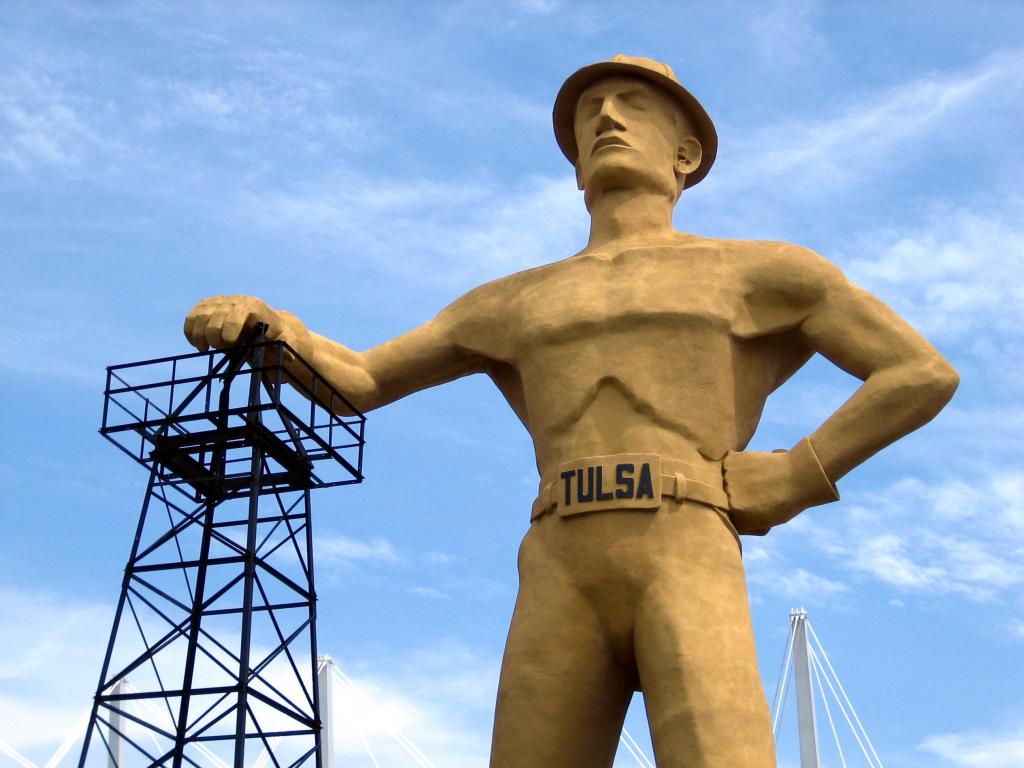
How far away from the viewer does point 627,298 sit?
29.0 feet

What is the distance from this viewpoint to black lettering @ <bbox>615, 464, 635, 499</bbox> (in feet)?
27.4

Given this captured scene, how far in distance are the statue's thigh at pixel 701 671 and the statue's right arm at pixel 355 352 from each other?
81.8 inches

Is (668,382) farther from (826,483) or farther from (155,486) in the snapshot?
(155,486)

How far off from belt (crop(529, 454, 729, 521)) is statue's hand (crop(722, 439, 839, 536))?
10 centimetres

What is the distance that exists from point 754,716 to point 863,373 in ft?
6.26

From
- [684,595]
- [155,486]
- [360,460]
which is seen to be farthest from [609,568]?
[155,486]

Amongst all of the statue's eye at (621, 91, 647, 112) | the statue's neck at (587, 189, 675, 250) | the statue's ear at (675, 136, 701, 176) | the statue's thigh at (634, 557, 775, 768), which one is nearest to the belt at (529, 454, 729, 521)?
the statue's thigh at (634, 557, 775, 768)

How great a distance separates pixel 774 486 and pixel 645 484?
0.68 meters

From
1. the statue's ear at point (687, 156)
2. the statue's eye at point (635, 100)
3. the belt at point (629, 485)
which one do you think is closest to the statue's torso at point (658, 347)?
the belt at point (629, 485)

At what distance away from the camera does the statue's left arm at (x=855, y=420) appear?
845 cm

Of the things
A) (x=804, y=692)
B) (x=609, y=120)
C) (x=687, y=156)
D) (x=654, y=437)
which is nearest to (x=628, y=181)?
(x=609, y=120)

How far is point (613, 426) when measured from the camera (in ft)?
28.3

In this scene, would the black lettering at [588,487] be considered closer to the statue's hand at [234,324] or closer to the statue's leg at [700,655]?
the statue's leg at [700,655]

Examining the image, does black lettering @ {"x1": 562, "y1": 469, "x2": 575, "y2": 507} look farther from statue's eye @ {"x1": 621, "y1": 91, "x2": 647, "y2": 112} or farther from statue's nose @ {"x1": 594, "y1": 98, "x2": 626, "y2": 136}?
statue's eye @ {"x1": 621, "y1": 91, "x2": 647, "y2": 112}
